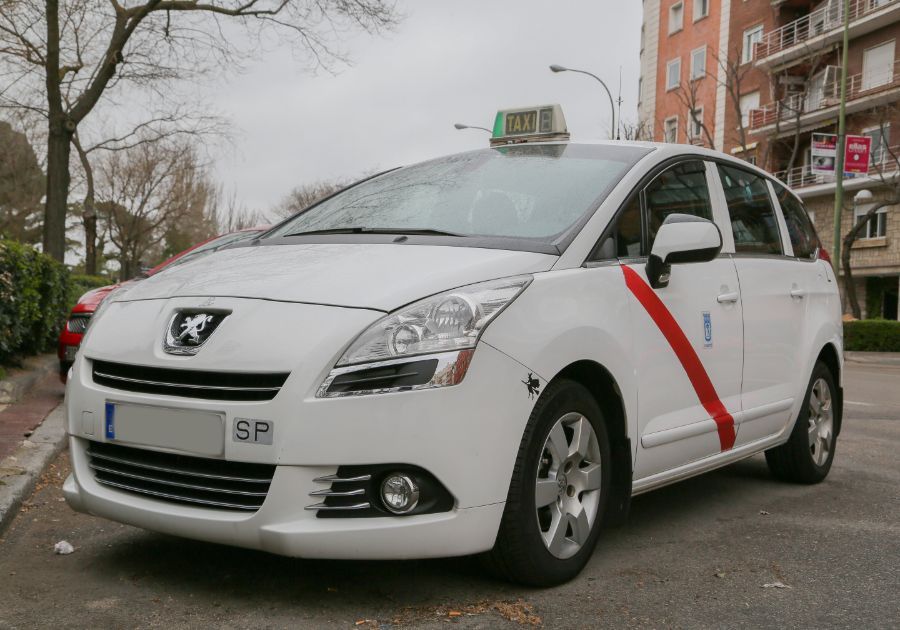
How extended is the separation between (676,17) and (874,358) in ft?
85.6

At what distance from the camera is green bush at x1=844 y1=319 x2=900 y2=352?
25.3 m

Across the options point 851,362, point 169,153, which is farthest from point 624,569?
point 169,153

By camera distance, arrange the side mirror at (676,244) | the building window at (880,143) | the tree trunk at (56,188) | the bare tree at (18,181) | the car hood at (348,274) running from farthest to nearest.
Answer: the bare tree at (18,181), the building window at (880,143), the tree trunk at (56,188), the side mirror at (676,244), the car hood at (348,274)

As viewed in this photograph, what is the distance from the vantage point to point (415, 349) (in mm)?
2857

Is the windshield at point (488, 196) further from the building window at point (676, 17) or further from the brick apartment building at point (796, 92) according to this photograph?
the building window at point (676, 17)

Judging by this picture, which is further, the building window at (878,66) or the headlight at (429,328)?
the building window at (878,66)

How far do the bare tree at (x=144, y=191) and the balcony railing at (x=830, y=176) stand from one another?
997 inches

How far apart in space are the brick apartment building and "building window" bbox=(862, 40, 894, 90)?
4cm

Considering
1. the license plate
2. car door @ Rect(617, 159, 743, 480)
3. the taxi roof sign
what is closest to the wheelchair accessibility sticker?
car door @ Rect(617, 159, 743, 480)

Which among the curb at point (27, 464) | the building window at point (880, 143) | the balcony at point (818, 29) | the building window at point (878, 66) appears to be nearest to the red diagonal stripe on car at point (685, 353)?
the curb at point (27, 464)

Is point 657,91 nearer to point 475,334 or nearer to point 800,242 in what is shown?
point 800,242

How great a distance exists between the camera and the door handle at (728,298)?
4.21m

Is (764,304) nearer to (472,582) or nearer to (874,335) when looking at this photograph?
(472,582)

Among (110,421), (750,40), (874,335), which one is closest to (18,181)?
(750,40)
